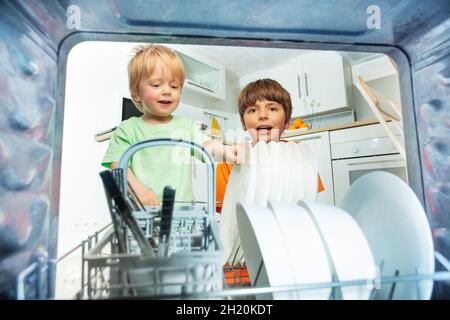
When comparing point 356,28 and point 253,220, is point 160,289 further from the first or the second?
point 356,28

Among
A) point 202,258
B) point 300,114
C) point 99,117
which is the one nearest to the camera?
point 202,258

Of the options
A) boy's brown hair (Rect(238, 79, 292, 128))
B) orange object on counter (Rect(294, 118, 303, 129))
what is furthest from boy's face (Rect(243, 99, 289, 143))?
orange object on counter (Rect(294, 118, 303, 129))

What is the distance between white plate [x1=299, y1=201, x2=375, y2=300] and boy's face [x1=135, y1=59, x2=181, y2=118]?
0.23 meters

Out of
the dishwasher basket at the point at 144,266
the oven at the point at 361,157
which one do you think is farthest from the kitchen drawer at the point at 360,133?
the dishwasher basket at the point at 144,266

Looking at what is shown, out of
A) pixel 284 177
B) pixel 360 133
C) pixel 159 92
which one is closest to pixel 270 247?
pixel 284 177

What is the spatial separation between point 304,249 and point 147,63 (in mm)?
307

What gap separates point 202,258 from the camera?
25 cm

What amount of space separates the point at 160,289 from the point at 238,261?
0.55ft

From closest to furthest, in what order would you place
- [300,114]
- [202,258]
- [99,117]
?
[202,258] < [99,117] < [300,114]

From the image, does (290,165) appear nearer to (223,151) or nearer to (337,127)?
(223,151)

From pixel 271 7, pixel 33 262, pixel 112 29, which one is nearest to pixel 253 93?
pixel 271 7

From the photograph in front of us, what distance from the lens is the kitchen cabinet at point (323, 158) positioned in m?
0.44

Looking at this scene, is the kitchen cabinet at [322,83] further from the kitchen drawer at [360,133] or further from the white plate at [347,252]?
the white plate at [347,252]
